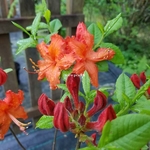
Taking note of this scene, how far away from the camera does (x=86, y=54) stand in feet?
1.47

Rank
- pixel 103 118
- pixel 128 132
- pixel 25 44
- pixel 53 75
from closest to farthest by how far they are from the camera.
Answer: pixel 128 132 < pixel 103 118 < pixel 53 75 < pixel 25 44

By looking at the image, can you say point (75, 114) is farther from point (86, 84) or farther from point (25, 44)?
point (25, 44)

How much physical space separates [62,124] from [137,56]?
2.67 metres

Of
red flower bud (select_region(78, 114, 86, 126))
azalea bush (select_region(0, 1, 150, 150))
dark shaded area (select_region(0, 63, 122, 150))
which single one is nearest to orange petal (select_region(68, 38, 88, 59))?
azalea bush (select_region(0, 1, 150, 150))

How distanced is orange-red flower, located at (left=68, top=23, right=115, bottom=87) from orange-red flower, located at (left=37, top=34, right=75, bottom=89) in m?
0.02

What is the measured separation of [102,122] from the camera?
37 centimetres

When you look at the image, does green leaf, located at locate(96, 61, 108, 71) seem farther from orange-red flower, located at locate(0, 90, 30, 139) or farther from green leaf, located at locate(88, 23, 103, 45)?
orange-red flower, located at locate(0, 90, 30, 139)

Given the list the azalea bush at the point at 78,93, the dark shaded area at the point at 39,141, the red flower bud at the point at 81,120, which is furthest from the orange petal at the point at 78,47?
the dark shaded area at the point at 39,141

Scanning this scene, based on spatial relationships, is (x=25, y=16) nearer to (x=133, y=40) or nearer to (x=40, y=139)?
(x=40, y=139)

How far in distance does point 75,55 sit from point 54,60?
0.06 meters

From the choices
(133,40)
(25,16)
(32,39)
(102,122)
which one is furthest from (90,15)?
(102,122)

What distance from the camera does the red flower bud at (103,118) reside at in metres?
0.35

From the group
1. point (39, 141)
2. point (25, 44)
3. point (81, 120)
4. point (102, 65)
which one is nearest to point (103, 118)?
point (81, 120)

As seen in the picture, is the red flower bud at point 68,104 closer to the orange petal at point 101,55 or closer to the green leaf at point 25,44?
the orange petal at point 101,55
